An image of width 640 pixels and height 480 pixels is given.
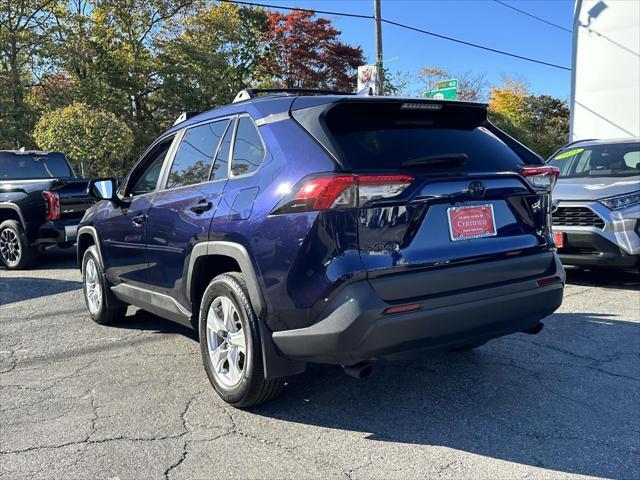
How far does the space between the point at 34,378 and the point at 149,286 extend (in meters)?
1.03

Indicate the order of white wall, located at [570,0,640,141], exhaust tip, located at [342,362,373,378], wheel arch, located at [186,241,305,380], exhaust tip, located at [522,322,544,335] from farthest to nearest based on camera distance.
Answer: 1. white wall, located at [570,0,640,141]
2. exhaust tip, located at [522,322,544,335]
3. wheel arch, located at [186,241,305,380]
4. exhaust tip, located at [342,362,373,378]

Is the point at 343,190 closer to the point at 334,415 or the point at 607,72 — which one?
the point at 334,415

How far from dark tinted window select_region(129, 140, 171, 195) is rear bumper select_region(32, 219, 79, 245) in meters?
4.31

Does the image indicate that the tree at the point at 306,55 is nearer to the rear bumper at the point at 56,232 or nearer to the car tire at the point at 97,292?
the rear bumper at the point at 56,232

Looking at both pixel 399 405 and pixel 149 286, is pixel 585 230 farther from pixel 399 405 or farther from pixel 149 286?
pixel 149 286

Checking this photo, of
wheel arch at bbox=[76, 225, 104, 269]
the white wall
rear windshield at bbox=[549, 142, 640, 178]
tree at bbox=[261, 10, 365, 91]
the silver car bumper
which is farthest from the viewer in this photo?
tree at bbox=[261, 10, 365, 91]

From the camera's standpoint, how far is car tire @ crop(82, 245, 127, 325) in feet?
17.3

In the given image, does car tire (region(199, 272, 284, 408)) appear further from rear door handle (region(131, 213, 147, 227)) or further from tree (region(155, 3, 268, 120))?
tree (region(155, 3, 268, 120))

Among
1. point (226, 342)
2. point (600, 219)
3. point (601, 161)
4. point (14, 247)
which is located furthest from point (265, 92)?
point (14, 247)

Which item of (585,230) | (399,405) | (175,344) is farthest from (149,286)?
(585,230)

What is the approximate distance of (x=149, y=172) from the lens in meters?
4.69

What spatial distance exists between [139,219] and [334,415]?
216cm

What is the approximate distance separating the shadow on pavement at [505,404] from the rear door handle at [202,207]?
1.28 meters

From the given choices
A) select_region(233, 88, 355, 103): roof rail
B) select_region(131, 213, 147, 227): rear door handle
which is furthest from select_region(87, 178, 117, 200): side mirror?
select_region(233, 88, 355, 103): roof rail
